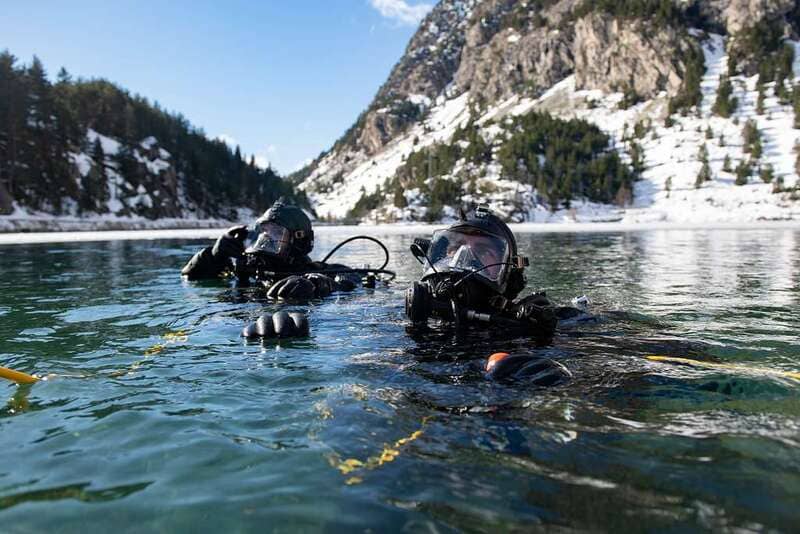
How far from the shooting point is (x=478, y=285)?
737cm

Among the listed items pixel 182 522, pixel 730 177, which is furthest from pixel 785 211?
pixel 182 522

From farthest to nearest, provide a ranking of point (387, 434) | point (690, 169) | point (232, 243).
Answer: point (690, 169) < point (232, 243) < point (387, 434)

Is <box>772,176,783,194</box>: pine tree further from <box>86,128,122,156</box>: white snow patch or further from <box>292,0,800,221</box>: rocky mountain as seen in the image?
<box>86,128,122,156</box>: white snow patch

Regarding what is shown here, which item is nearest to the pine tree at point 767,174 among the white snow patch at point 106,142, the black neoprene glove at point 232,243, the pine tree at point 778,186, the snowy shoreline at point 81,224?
the pine tree at point 778,186

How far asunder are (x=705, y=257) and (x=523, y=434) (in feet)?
65.9

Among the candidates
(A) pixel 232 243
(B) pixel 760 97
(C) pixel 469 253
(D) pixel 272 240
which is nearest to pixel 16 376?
(C) pixel 469 253

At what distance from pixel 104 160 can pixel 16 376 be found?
9759cm

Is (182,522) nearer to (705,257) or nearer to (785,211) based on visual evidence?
(705,257)

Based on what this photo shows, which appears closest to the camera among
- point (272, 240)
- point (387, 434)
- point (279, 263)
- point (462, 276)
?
point (387, 434)

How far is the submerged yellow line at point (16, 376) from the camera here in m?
4.66

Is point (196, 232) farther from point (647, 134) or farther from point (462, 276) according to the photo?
point (647, 134)

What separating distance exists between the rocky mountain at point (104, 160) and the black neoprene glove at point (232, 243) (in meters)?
56.1

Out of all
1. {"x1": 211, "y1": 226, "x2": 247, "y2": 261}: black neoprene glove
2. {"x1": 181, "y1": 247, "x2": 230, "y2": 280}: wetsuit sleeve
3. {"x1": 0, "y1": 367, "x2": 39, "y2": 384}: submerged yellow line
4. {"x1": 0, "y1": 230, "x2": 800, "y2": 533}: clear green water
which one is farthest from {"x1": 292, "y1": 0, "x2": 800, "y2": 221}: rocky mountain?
{"x1": 0, "y1": 367, "x2": 39, "y2": 384}: submerged yellow line

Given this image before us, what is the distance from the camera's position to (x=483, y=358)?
612cm
